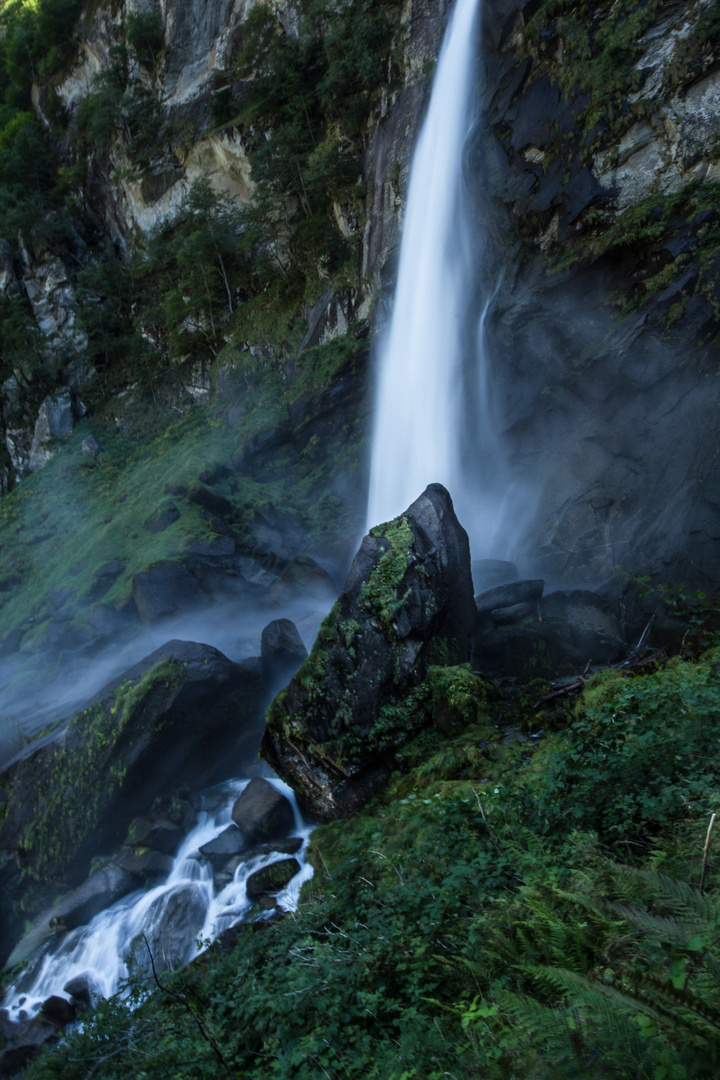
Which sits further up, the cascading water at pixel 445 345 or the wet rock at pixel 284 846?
the cascading water at pixel 445 345

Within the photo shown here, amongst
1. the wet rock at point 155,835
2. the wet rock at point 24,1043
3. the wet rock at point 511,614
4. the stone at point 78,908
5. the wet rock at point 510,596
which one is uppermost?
the wet rock at point 510,596

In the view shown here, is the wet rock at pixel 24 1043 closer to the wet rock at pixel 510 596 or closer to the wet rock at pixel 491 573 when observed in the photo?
the wet rock at pixel 510 596

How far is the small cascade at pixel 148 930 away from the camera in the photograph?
6.91 metres

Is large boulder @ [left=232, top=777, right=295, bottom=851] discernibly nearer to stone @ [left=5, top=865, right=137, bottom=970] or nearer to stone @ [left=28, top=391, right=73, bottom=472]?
stone @ [left=5, top=865, right=137, bottom=970]

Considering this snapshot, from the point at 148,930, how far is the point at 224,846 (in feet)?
4.26

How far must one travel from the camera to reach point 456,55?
16047 mm

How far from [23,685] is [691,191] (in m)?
18.5

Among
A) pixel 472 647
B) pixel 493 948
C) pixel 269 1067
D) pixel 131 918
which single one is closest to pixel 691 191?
pixel 472 647

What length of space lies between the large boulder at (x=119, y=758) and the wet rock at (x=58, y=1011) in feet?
6.95

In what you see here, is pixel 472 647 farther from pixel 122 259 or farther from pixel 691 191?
pixel 122 259

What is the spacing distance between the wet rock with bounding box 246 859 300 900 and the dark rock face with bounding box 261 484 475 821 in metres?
0.73

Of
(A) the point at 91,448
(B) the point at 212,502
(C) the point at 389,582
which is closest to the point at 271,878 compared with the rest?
(C) the point at 389,582

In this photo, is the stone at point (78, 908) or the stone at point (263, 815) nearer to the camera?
the stone at point (78, 908)

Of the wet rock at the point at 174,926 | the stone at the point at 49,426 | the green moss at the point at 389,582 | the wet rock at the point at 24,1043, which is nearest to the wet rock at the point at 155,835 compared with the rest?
the wet rock at the point at 174,926
